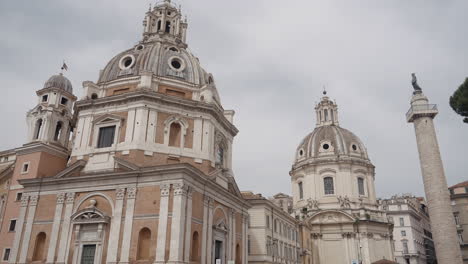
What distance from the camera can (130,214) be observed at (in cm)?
2392

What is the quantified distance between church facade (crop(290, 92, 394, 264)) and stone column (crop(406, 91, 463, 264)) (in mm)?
24963

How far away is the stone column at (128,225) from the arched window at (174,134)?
515 centimetres

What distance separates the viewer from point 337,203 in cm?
5688

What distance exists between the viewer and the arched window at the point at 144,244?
2325 cm

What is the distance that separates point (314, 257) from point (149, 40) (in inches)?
1454

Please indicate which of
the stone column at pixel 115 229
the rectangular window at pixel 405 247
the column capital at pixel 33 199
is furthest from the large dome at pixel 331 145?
the column capital at pixel 33 199

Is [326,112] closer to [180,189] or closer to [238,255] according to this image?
[238,255]

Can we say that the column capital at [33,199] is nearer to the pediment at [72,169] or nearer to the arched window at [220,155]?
the pediment at [72,169]

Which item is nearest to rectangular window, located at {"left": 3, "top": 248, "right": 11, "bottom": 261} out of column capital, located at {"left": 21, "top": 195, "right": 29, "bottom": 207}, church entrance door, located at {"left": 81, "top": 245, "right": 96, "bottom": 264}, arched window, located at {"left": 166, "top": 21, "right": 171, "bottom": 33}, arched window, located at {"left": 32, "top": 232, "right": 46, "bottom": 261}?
arched window, located at {"left": 32, "top": 232, "right": 46, "bottom": 261}

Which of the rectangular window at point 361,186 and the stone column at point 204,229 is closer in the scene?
the stone column at point 204,229

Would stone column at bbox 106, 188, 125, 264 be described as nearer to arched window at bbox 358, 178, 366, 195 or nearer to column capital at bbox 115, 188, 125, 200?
column capital at bbox 115, 188, 125, 200

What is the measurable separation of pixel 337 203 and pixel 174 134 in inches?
1396

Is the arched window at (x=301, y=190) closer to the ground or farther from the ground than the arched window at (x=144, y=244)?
farther from the ground

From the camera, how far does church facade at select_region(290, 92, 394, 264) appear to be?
5456 centimetres
